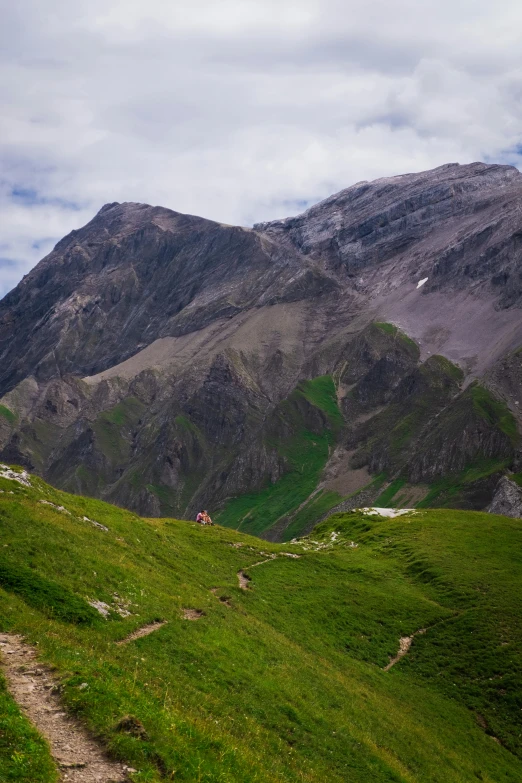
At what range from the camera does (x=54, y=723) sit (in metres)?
18.9

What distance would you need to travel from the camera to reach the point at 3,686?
19.9 m

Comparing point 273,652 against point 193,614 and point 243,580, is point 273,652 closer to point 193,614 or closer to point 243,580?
point 193,614

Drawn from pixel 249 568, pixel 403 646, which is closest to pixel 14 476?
pixel 249 568

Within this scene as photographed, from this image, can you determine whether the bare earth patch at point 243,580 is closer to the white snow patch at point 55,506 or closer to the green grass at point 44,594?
the white snow patch at point 55,506

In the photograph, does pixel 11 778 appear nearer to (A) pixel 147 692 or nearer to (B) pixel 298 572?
(A) pixel 147 692

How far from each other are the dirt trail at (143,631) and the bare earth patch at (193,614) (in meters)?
2.51

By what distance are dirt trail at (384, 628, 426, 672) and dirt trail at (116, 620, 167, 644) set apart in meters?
21.4

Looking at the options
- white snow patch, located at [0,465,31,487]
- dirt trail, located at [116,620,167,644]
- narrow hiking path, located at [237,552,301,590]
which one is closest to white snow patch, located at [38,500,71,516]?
white snow patch, located at [0,465,31,487]

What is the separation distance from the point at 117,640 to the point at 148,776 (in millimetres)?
11890

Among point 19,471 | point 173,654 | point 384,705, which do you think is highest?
point 19,471

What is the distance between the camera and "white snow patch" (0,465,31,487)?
44172 mm

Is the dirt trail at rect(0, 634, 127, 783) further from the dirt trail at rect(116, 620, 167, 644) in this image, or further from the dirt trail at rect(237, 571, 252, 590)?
the dirt trail at rect(237, 571, 252, 590)

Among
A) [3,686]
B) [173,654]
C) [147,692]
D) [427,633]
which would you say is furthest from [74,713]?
[427,633]

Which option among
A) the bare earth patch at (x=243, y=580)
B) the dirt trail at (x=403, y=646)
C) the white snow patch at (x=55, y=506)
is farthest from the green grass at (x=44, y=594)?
the dirt trail at (x=403, y=646)
